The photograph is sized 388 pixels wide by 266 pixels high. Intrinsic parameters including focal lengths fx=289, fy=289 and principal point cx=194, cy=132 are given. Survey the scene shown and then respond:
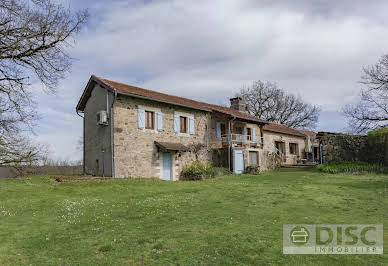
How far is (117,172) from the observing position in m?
16.5

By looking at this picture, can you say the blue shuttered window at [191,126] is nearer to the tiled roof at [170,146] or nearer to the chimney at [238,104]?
the tiled roof at [170,146]

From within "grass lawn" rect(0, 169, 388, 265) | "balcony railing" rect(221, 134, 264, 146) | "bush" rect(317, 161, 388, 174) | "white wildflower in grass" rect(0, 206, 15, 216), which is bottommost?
"grass lawn" rect(0, 169, 388, 265)

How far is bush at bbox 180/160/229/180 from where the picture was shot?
1922 centimetres

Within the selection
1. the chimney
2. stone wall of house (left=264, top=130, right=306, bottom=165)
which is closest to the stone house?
stone wall of house (left=264, top=130, right=306, bottom=165)

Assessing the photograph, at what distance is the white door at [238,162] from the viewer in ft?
72.7

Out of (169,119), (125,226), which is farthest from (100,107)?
(125,226)

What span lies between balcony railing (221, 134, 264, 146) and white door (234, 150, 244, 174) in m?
0.72

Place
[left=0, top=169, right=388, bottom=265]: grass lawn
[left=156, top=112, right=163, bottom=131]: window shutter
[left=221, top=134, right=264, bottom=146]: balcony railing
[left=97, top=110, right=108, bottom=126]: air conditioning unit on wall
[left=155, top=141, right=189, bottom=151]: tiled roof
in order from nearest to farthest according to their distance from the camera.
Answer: [left=0, top=169, right=388, bottom=265]: grass lawn < [left=97, top=110, right=108, bottom=126]: air conditioning unit on wall < [left=155, top=141, right=189, bottom=151]: tiled roof < [left=156, top=112, right=163, bottom=131]: window shutter < [left=221, top=134, right=264, bottom=146]: balcony railing

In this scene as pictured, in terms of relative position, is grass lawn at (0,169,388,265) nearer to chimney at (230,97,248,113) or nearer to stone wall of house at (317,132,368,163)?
stone wall of house at (317,132,368,163)

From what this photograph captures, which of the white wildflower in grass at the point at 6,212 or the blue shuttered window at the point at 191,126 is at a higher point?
the blue shuttered window at the point at 191,126

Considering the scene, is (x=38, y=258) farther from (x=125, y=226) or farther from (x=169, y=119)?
(x=169, y=119)

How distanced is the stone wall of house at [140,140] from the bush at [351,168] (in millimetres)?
10337

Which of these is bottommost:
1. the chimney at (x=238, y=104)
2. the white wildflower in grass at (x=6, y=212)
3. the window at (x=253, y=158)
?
the white wildflower in grass at (x=6, y=212)

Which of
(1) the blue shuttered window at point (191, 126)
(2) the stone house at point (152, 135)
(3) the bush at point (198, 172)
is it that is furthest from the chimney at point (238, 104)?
(3) the bush at point (198, 172)
